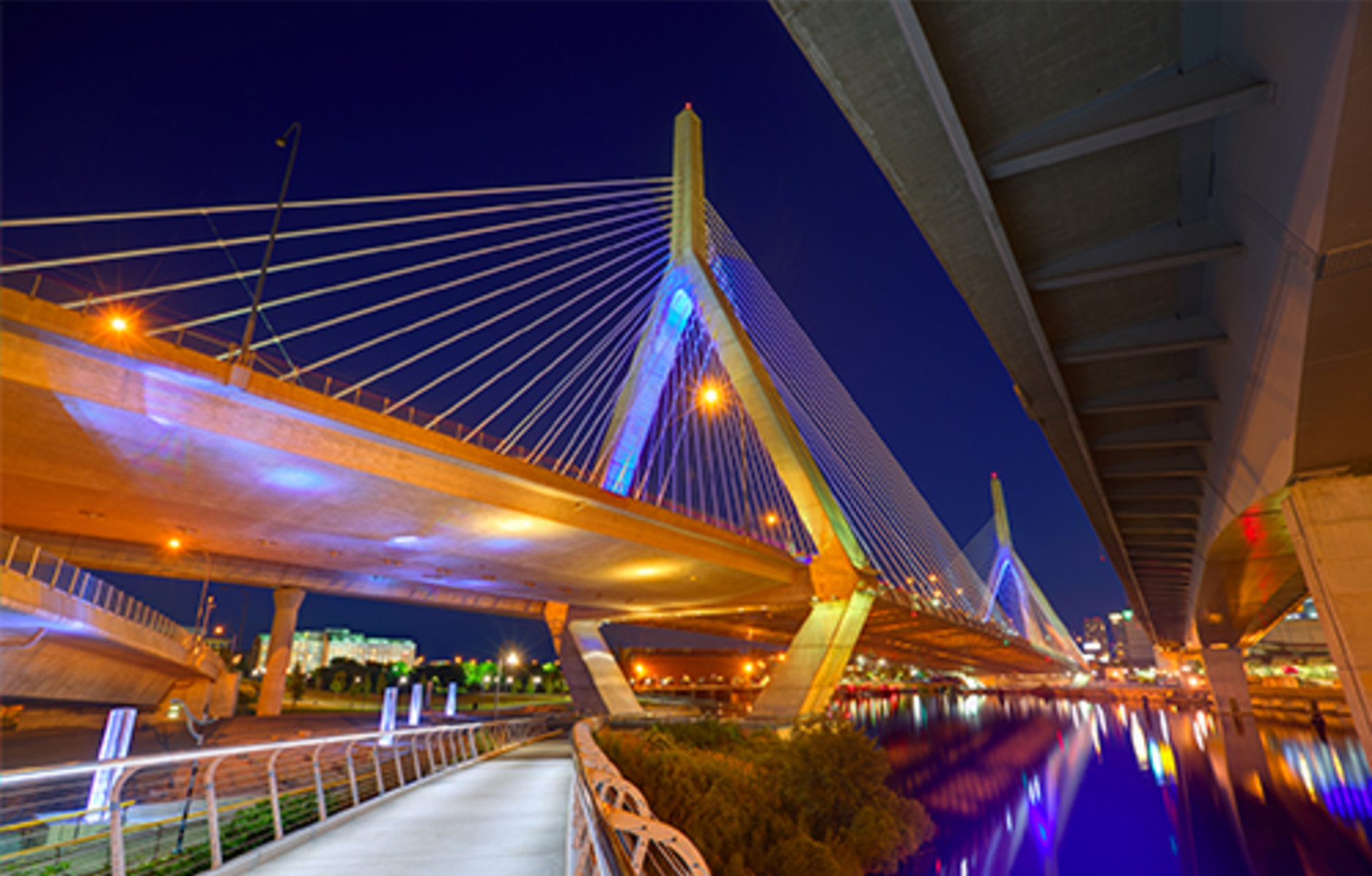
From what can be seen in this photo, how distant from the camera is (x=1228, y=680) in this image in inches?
1785

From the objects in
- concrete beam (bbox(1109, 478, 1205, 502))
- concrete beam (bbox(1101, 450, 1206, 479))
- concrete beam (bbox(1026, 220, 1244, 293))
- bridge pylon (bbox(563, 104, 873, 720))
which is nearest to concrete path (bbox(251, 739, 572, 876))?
concrete beam (bbox(1026, 220, 1244, 293))

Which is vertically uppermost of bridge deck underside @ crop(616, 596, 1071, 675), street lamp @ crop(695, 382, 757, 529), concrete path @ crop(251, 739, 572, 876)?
street lamp @ crop(695, 382, 757, 529)

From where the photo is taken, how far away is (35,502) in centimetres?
2216

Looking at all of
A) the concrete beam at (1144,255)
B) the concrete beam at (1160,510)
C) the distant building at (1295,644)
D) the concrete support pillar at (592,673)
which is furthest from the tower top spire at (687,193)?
the distant building at (1295,644)

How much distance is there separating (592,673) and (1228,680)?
41236 mm

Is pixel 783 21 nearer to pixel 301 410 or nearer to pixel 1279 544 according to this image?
pixel 301 410

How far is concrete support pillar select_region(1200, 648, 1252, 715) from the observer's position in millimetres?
44938

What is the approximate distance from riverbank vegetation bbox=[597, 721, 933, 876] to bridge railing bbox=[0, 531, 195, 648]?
53.4 feet

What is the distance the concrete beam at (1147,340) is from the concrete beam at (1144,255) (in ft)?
5.62

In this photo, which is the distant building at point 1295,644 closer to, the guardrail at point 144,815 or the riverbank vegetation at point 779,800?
the riverbank vegetation at point 779,800

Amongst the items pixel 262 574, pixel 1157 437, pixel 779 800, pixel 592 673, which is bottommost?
pixel 779 800

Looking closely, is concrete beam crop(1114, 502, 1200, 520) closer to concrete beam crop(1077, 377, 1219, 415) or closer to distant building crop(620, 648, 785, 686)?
concrete beam crop(1077, 377, 1219, 415)

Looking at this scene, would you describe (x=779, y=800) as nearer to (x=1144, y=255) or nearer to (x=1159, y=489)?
(x=1159, y=489)

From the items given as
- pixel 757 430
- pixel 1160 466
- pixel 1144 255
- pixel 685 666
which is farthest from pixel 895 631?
pixel 685 666
